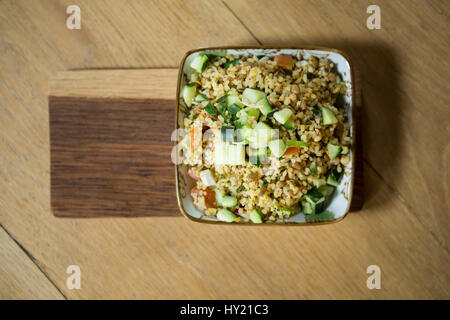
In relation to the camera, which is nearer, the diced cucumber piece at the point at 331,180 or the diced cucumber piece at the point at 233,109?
the diced cucumber piece at the point at 233,109

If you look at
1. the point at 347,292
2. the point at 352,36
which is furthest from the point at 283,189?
the point at 352,36

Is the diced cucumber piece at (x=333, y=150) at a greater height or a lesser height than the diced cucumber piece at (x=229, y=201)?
greater

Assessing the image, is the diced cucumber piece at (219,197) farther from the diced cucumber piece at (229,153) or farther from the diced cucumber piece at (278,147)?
the diced cucumber piece at (278,147)
